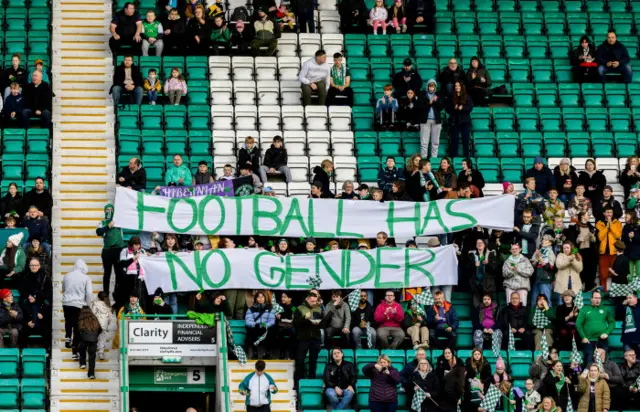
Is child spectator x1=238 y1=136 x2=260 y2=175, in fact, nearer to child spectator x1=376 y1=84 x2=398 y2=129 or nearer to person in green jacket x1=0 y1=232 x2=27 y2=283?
child spectator x1=376 y1=84 x2=398 y2=129

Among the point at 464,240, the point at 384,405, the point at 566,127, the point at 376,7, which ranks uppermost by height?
the point at 376,7

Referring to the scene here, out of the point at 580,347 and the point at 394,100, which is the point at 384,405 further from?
the point at 394,100

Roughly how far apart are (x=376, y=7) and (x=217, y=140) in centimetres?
545

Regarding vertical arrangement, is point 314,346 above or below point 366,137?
below

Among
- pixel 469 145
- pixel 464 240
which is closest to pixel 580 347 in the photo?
pixel 464 240

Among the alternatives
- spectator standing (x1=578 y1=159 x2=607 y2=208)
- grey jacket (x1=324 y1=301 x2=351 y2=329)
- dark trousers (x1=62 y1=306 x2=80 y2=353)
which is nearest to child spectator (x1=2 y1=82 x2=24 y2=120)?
dark trousers (x1=62 y1=306 x2=80 y2=353)

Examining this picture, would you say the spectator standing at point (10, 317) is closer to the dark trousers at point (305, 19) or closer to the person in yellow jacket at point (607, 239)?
the person in yellow jacket at point (607, 239)

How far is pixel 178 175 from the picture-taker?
34594mm

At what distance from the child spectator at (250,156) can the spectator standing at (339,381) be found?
574 centimetres

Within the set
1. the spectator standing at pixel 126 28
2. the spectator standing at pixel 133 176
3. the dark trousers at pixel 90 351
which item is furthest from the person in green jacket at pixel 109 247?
the spectator standing at pixel 126 28

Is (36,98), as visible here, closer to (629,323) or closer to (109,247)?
(109,247)

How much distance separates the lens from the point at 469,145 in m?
37.5

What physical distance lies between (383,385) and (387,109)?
877cm

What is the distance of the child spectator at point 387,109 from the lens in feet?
123
